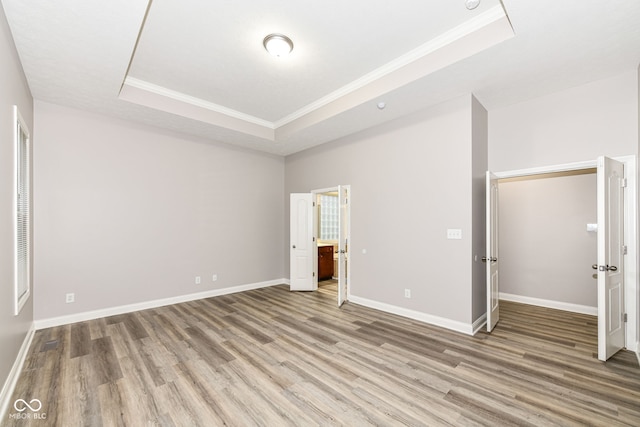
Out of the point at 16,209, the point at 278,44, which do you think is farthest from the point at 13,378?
the point at 278,44

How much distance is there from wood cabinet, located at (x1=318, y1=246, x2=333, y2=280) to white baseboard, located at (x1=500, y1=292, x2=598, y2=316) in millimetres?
3698

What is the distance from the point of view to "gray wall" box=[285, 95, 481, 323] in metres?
3.78

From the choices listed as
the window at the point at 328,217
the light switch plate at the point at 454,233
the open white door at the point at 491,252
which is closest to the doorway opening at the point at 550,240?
the open white door at the point at 491,252

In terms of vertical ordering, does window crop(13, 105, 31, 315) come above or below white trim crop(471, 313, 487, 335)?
above

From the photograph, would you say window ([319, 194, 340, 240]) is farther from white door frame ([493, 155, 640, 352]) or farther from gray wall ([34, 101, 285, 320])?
white door frame ([493, 155, 640, 352])

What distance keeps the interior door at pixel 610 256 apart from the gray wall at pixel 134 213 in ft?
17.9

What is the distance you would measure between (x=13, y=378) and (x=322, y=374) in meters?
2.76

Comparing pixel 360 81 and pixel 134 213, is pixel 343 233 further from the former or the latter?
pixel 134 213

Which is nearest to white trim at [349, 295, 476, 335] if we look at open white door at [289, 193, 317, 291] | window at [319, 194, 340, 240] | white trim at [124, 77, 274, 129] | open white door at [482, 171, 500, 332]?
open white door at [482, 171, 500, 332]

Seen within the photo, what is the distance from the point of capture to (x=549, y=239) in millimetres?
4859

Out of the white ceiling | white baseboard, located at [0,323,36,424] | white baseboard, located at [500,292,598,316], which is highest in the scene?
the white ceiling

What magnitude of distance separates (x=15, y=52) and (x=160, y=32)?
131 centimetres

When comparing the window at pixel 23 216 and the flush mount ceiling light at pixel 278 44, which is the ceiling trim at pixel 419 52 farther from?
the window at pixel 23 216

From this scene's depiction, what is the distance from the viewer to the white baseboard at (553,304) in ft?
14.5
